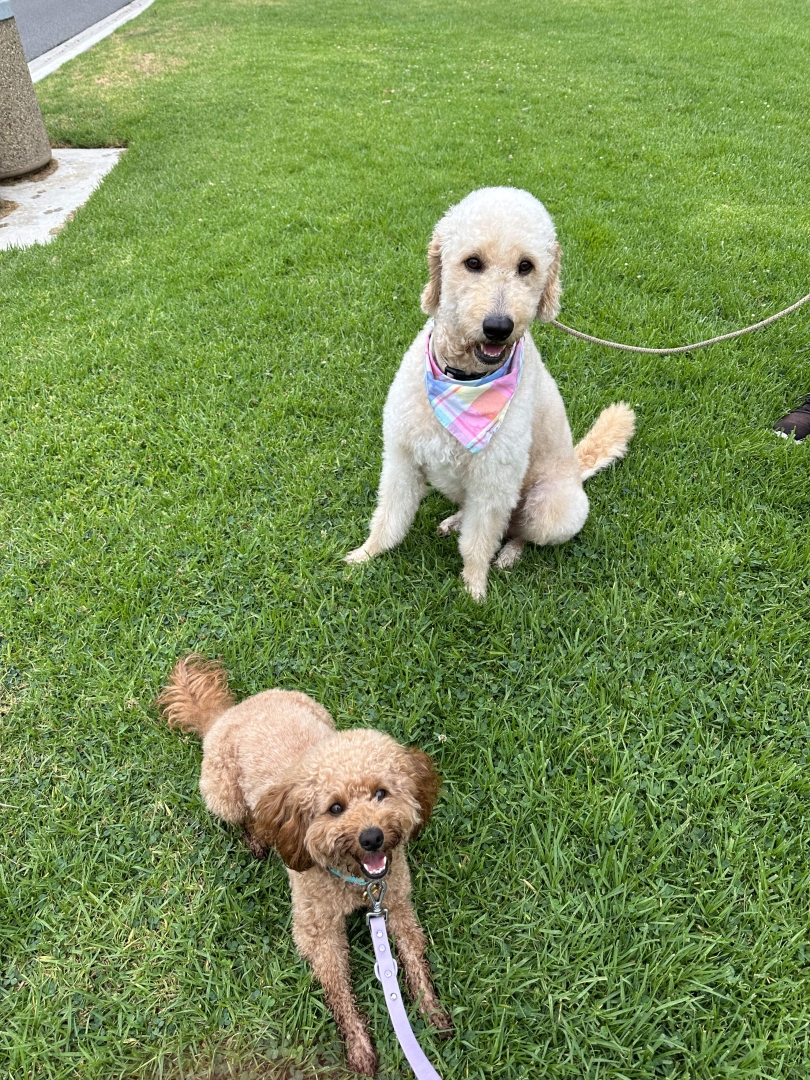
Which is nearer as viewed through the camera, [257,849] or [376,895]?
[376,895]

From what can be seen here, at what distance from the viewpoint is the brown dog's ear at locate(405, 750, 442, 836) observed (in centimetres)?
188

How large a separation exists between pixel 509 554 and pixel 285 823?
6.07ft

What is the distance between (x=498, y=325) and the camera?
2.28 m

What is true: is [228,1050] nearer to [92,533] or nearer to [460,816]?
[460,816]

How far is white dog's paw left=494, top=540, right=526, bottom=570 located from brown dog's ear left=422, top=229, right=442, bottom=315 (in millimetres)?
1255

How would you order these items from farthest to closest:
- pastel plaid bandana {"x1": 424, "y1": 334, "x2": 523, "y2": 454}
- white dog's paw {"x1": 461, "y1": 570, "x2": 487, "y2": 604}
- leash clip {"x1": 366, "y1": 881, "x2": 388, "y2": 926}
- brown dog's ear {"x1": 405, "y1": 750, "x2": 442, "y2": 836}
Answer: white dog's paw {"x1": 461, "y1": 570, "x2": 487, "y2": 604}
pastel plaid bandana {"x1": 424, "y1": 334, "x2": 523, "y2": 454}
brown dog's ear {"x1": 405, "y1": 750, "x2": 442, "y2": 836}
leash clip {"x1": 366, "y1": 881, "x2": 388, "y2": 926}

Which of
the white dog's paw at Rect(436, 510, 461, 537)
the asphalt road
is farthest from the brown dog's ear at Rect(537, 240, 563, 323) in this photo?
the asphalt road

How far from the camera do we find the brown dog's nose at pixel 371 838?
1.66 meters

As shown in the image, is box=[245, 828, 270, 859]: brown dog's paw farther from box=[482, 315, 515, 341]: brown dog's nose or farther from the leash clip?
box=[482, 315, 515, 341]: brown dog's nose

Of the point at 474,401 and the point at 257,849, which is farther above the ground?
the point at 474,401

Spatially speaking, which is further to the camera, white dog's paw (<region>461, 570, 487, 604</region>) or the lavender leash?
white dog's paw (<region>461, 570, 487, 604</region>)

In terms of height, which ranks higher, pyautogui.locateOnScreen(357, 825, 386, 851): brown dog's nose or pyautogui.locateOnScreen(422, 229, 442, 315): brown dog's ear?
pyautogui.locateOnScreen(422, 229, 442, 315): brown dog's ear

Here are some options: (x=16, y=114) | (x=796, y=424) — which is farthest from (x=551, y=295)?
(x=16, y=114)

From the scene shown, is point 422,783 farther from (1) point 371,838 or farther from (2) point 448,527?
(2) point 448,527
